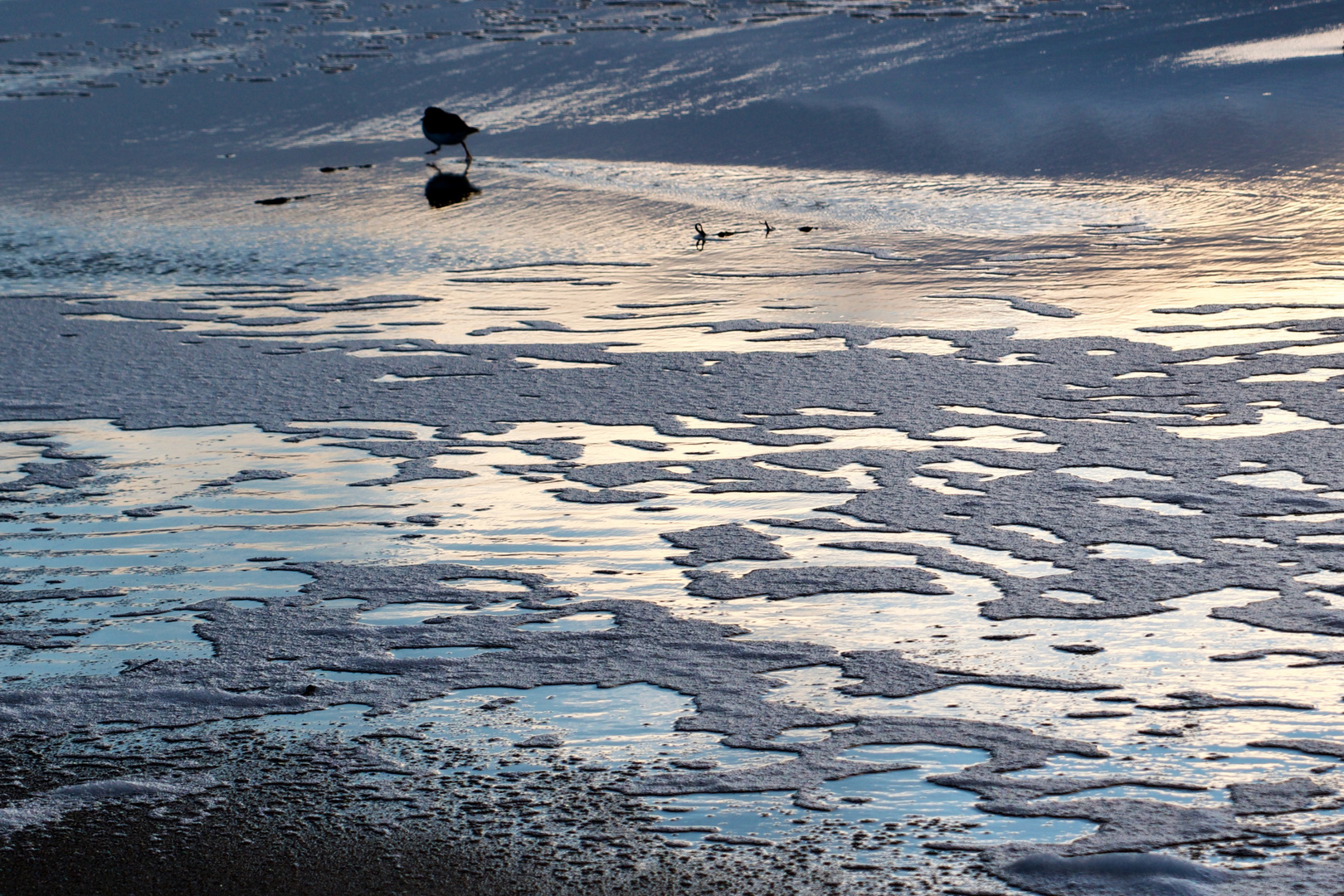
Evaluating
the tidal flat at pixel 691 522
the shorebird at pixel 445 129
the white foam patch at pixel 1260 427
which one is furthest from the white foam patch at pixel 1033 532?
the shorebird at pixel 445 129

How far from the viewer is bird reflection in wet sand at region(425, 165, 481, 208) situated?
1105 centimetres

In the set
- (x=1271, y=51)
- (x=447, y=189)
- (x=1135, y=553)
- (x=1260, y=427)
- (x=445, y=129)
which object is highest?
(x=1271, y=51)

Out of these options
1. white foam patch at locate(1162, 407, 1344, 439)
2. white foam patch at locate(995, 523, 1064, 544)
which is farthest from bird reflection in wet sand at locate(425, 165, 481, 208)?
white foam patch at locate(995, 523, 1064, 544)

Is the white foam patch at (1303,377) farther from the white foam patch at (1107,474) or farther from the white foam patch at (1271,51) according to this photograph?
the white foam patch at (1271,51)

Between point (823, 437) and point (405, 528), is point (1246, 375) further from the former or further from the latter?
point (405, 528)

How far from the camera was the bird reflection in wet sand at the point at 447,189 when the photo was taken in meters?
11.1

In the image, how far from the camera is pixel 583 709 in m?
3.50

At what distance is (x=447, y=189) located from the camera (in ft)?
37.8

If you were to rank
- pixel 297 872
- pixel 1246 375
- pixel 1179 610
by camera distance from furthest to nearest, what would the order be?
pixel 1246 375 < pixel 1179 610 < pixel 297 872

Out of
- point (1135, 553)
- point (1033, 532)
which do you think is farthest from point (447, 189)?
point (1135, 553)

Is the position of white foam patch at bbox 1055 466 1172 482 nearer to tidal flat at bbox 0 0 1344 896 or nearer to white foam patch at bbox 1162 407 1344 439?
tidal flat at bbox 0 0 1344 896

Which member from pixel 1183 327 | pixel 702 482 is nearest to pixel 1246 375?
pixel 1183 327

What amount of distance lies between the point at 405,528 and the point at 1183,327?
3887mm

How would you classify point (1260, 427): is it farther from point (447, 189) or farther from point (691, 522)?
point (447, 189)
